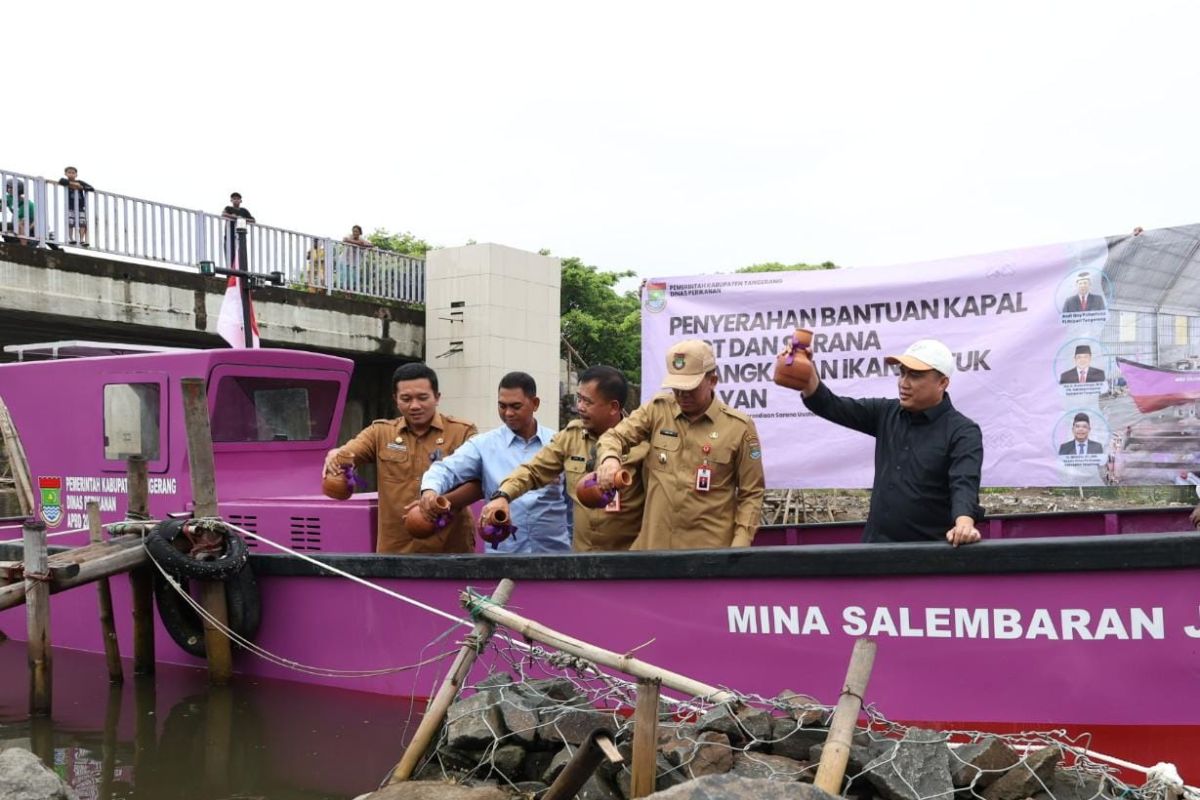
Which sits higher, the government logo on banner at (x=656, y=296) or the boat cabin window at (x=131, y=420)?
the government logo on banner at (x=656, y=296)

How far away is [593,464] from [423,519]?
0.88 meters

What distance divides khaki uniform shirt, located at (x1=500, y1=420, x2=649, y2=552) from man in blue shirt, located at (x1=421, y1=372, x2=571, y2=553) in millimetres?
215

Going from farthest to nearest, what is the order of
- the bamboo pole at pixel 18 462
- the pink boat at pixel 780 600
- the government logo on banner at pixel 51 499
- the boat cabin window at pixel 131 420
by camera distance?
the bamboo pole at pixel 18 462, the government logo on banner at pixel 51 499, the boat cabin window at pixel 131 420, the pink boat at pixel 780 600

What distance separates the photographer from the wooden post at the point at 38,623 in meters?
6.40

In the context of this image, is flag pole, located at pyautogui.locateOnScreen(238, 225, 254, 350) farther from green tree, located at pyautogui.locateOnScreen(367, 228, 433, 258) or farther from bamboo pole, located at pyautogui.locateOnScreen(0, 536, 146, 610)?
green tree, located at pyautogui.locateOnScreen(367, 228, 433, 258)

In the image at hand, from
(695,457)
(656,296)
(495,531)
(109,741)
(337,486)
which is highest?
(656,296)

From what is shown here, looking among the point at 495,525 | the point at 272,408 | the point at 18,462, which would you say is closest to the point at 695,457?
the point at 495,525

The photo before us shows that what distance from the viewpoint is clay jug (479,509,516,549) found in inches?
202

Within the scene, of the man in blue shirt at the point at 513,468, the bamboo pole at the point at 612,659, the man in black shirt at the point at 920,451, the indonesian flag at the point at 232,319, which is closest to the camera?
the bamboo pole at the point at 612,659

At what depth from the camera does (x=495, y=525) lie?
5.18 m

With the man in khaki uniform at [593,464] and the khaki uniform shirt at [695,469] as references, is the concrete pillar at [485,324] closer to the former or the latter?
the man in khaki uniform at [593,464]

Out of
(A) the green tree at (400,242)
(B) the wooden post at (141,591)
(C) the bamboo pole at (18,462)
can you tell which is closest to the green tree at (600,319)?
(A) the green tree at (400,242)

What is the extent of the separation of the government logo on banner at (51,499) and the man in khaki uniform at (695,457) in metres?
4.75

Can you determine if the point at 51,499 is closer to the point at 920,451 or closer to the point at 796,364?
the point at 796,364
